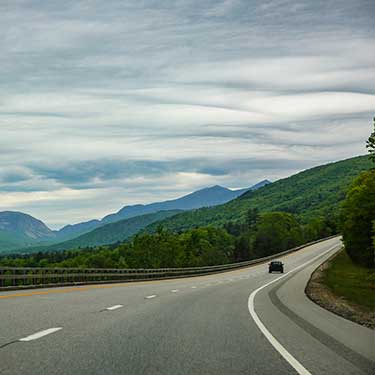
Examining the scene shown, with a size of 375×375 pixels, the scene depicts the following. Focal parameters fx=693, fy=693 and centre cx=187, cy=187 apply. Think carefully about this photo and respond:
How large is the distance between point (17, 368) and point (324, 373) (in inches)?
149

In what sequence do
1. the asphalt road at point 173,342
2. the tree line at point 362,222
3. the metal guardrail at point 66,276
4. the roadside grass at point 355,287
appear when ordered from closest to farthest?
the asphalt road at point 173,342
the roadside grass at point 355,287
the metal guardrail at point 66,276
the tree line at point 362,222

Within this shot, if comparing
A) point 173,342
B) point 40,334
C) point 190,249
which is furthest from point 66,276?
point 190,249

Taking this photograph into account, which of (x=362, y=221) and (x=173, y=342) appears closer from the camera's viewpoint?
(x=173, y=342)

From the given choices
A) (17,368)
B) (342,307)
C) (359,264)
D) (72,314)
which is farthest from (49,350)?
(359,264)

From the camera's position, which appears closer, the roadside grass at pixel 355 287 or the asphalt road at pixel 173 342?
the asphalt road at pixel 173 342

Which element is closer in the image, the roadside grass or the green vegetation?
the roadside grass

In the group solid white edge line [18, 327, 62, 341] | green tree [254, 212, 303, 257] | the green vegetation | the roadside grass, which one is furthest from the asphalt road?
green tree [254, 212, 303, 257]

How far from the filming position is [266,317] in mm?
17016

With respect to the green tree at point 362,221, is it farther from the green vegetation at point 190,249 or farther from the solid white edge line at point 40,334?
the green vegetation at point 190,249

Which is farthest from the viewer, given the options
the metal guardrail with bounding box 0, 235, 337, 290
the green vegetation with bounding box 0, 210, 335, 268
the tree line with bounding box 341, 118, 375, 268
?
the green vegetation with bounding box 0, 210, 335, 268

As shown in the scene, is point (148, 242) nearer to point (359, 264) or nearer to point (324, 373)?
point (359, 264)

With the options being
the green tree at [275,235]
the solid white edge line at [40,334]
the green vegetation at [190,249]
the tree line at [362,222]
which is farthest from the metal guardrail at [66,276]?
the green tree at [275,235]

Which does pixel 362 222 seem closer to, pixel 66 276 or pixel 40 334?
pixel 66 276

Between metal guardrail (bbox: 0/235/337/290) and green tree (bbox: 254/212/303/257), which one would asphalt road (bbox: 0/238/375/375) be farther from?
green tree (bbox: 254/212/303/257)
